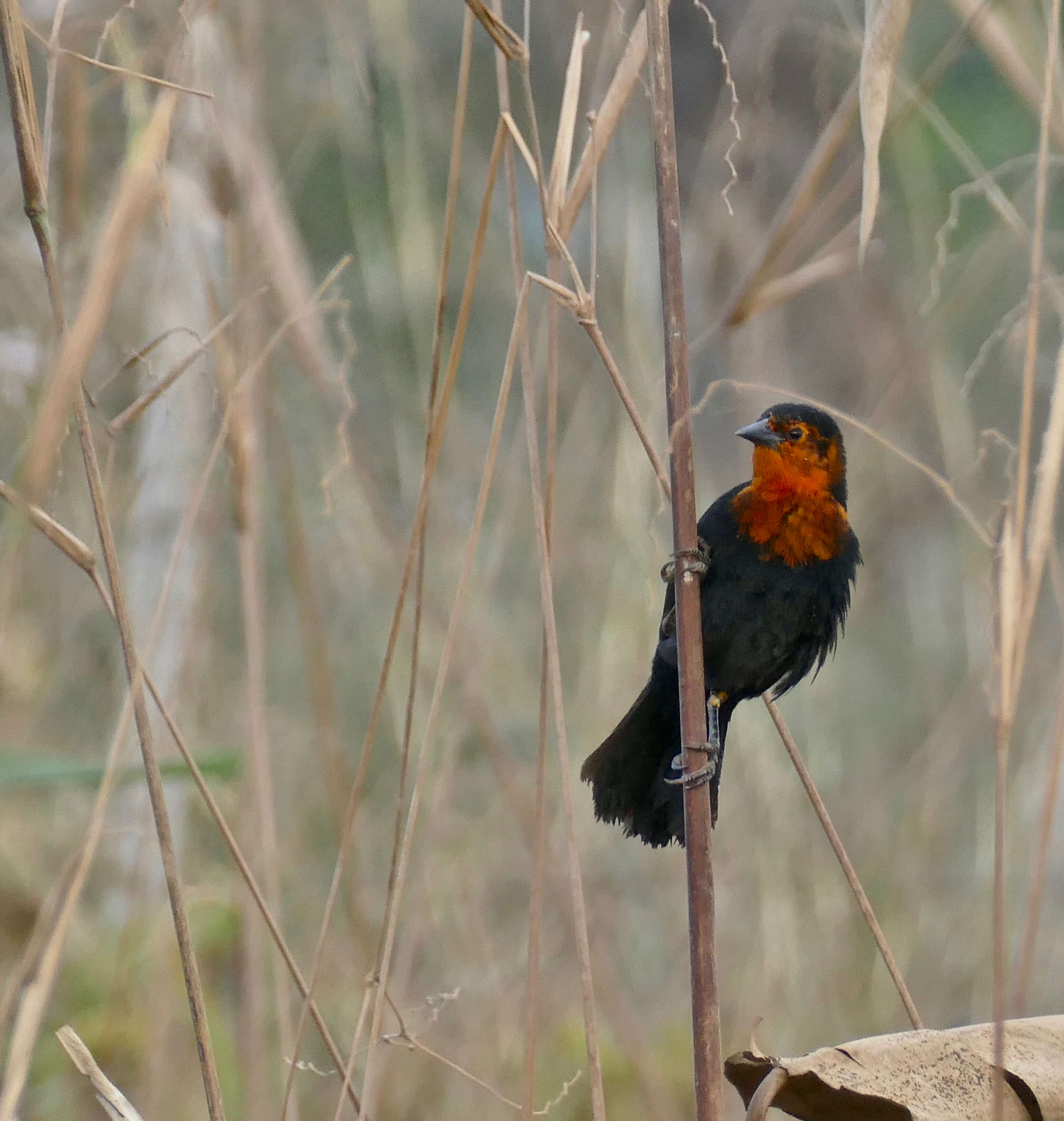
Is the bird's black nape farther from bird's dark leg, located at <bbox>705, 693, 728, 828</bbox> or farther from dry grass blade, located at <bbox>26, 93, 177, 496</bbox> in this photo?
dry grass blade, located at <bbox>26, 93, 177, 496</bbox>

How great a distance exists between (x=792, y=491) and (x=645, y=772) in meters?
0.61

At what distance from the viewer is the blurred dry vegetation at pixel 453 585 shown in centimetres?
209

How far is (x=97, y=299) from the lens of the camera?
3.27 feet

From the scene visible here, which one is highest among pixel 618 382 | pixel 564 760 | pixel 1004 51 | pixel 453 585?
pixel 1004 51

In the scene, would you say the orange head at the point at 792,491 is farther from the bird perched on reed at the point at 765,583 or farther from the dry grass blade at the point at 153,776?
the dry grass blade at the point at 153,776

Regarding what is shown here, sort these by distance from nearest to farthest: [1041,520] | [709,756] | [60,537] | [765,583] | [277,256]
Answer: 1. [1041,520]
2. [60,537]
3. [709,756]
4. [277,256]
5. [765,583]

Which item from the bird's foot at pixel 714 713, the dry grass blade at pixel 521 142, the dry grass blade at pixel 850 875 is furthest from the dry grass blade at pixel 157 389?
the bird's foot at pixel 714 713

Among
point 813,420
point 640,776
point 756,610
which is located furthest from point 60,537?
point 813,420

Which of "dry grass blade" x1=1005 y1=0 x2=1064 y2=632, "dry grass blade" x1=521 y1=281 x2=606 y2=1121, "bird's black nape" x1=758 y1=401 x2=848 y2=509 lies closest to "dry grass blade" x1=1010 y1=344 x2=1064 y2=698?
"dry grass blade" x1=1005 y1=0 x2=1064 y2=632

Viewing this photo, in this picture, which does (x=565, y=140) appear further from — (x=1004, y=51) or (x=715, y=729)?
(x=715, y=729)

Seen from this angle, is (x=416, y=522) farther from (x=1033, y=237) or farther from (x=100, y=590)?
(x=1033, y=237)

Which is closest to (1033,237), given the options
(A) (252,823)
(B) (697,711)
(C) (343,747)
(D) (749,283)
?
(D) (749,283)

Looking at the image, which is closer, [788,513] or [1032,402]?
[1032,402]

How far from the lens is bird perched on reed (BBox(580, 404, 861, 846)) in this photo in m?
2.28
